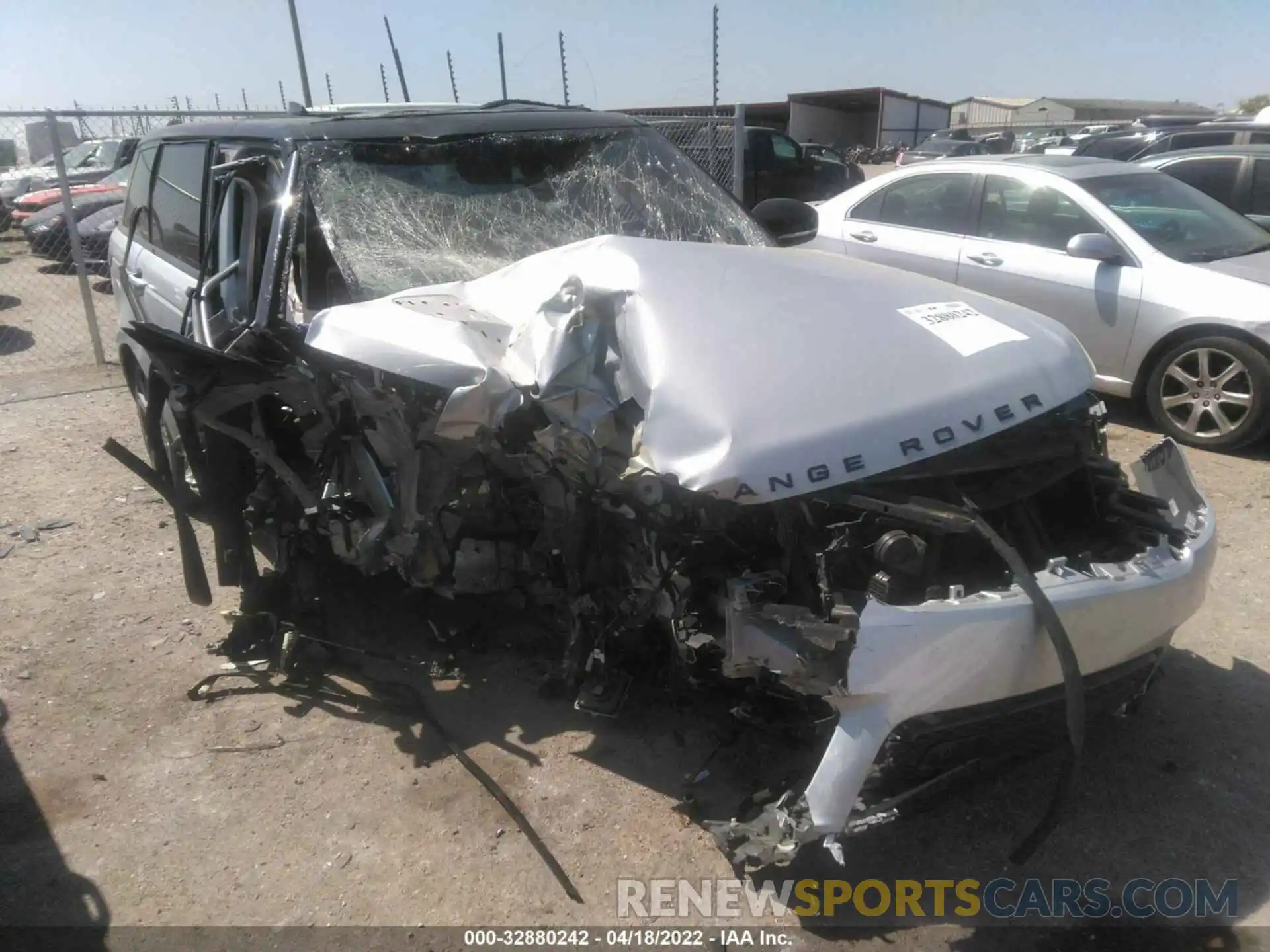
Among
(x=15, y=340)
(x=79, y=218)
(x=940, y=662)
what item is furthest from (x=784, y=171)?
(x=940, y=662)

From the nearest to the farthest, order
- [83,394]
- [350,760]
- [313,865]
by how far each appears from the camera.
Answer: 1. [313,865]
2. [350,760]
3. [83,394]

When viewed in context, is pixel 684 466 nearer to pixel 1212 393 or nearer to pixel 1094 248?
pixel 1094 248

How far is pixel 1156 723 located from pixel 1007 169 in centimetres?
424

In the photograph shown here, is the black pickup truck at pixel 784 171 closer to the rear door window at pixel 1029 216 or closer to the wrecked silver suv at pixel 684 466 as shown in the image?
the rear door window at pixel 1029 216

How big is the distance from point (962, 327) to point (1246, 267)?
3.79 metres

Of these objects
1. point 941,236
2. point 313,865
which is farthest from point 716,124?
point 313,865

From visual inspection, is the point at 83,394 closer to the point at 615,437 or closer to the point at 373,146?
the point at 373,146

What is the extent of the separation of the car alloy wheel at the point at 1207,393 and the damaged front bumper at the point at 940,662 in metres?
3.43

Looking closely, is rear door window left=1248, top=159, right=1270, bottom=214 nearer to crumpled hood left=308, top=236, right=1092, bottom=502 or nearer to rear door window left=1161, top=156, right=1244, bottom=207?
rear door window left=1161, top=156, right=1244, bottom=207

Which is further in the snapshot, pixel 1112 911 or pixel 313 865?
pixel 313 865

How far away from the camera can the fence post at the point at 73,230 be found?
24.7 feet

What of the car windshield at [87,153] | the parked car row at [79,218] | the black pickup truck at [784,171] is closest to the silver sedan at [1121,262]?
the black pickup truck at [784,171]

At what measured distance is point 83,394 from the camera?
279 inches

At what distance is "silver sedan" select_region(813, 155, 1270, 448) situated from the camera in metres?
5.09
